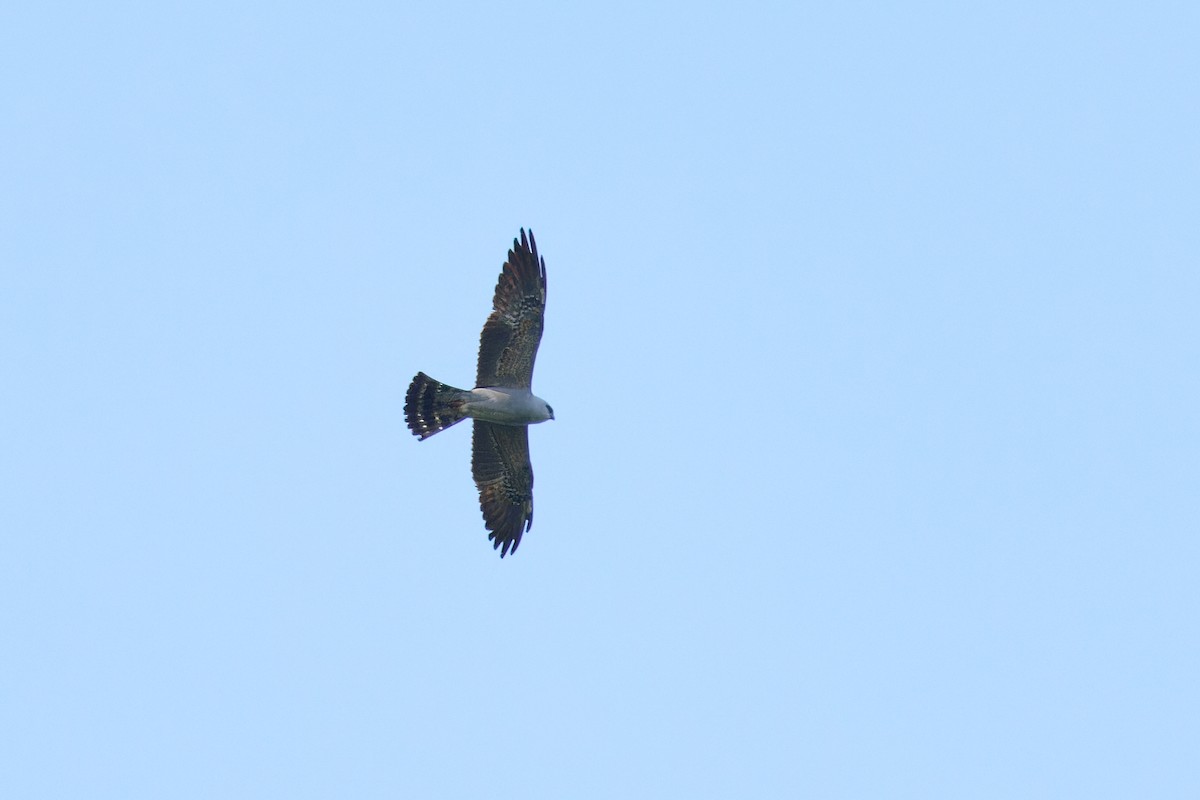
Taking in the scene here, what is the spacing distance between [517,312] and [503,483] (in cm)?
329

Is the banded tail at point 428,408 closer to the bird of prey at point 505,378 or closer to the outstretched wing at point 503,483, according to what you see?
the bird of prey at point 505,378

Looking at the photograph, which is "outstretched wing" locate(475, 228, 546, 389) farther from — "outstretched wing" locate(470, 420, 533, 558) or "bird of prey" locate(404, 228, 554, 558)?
"outstretched wing" locate(470, 420, 533, 558)

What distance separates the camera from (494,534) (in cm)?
2994

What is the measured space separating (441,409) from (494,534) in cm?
267

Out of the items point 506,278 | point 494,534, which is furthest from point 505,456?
point 506,278

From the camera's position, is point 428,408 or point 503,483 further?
point 503,483

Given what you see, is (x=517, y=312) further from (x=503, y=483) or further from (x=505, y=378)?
(x=503, y=483)

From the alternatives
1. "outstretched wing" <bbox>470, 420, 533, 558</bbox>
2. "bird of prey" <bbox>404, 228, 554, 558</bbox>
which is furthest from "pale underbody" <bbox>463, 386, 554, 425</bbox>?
"outstretched wing" <bbox>470, 420, 533, 558</bbox>

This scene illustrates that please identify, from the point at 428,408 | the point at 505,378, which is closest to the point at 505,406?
the point at 505,378

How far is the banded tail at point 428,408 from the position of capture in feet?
93.0

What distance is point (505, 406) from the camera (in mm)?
28234

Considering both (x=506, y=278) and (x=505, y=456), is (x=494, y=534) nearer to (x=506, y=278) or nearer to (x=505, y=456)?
(x=505, y=456)

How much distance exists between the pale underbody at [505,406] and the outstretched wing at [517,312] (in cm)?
42

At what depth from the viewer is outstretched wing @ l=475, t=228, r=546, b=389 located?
28.0m
